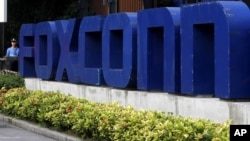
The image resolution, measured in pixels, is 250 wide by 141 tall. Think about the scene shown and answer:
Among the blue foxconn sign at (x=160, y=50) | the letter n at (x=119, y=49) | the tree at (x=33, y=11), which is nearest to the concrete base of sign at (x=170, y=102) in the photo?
the blue foxconn sign at (x=160, y=50)

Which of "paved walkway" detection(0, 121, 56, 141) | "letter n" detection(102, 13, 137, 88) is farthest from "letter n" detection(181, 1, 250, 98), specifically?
"paved walkway" detection(0, 121, 56, 141)

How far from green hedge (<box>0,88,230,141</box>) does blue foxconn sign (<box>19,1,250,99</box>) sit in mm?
998

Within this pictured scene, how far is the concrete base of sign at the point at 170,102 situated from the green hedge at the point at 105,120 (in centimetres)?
51

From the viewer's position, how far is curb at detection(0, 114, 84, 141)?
1227 cm

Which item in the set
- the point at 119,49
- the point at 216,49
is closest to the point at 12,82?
the point at 119,49

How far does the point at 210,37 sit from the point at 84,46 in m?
5.12

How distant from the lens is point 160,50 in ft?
42.0

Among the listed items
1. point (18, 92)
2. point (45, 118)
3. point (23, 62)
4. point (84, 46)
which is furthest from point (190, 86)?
point (23, 62)

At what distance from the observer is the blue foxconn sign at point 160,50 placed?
1015cm

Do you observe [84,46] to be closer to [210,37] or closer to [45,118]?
[45,118]

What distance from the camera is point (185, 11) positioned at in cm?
1139

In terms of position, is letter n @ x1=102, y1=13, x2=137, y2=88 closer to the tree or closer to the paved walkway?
the paved walkway

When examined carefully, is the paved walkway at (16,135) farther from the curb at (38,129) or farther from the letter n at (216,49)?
the letter n at (216,49)

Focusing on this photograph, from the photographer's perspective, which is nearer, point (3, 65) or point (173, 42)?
point (173, 42)
